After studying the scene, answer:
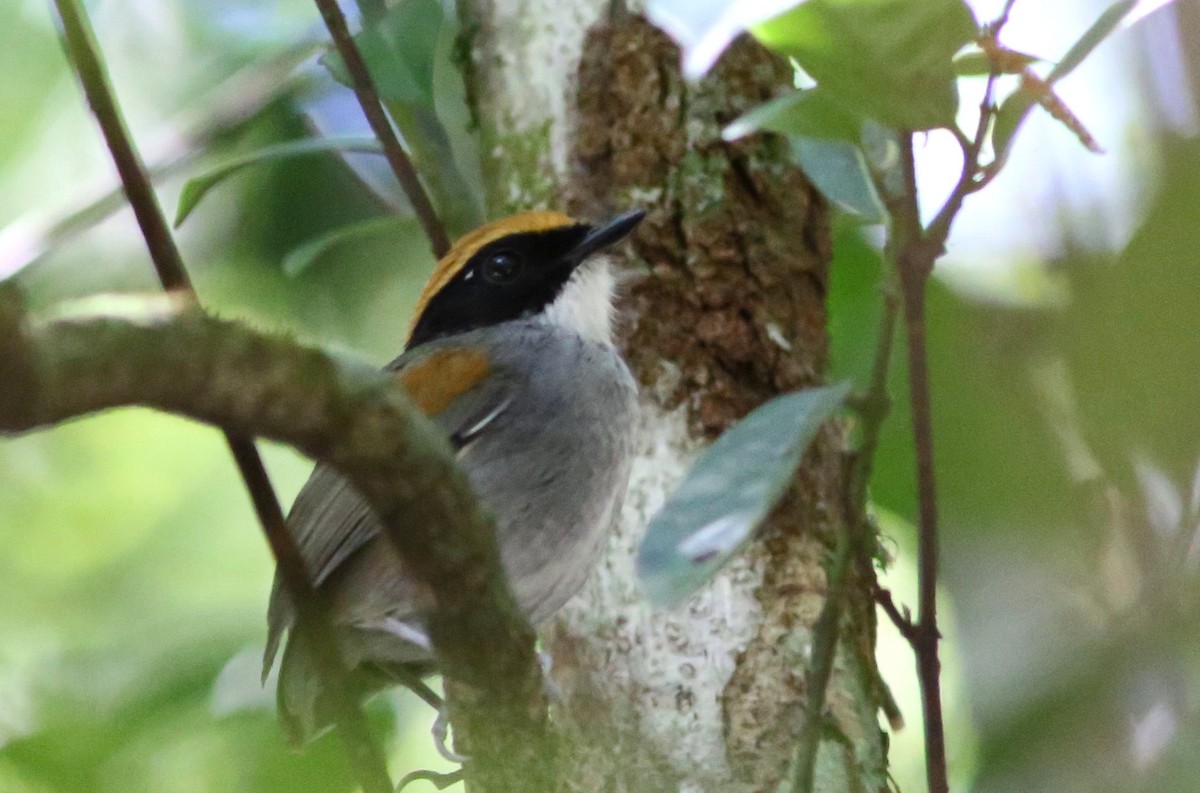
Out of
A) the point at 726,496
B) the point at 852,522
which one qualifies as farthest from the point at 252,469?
the point at 852,522

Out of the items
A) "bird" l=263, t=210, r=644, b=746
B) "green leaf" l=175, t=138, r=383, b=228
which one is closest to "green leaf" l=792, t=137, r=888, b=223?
Result: "bird" l=263, t=210, r=644, b=746

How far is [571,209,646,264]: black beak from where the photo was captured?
139 inches

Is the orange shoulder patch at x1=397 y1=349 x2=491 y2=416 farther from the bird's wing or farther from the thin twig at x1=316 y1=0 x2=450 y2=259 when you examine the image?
the thin twig at x1=316 y1=0 x2=450 y2=259

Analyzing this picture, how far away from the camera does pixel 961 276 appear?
4152 millimetres

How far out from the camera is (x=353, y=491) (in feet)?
10.4

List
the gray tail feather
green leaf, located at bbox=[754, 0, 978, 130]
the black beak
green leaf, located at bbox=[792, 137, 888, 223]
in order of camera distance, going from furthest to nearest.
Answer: the black beak
the gray tail feather
green leaf, located at bbox=[792, 137, 888, 223]
green leaf, located at bbox=[754, 0, 978, 130]

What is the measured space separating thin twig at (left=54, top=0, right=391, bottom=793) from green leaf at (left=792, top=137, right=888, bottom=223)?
1128 mm

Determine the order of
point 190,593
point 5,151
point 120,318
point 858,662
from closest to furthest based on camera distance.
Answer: point 120,318
point 858,662
point 190,593
point 5,151

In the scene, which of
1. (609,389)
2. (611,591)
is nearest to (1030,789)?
(611,591)

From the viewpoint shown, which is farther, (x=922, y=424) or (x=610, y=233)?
(x=610, y=233)

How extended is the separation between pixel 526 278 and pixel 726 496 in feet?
6.92

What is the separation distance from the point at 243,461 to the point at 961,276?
105 inches

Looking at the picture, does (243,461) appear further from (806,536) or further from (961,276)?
(961,276)

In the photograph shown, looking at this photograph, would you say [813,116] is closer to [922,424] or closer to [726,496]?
[922,424]
